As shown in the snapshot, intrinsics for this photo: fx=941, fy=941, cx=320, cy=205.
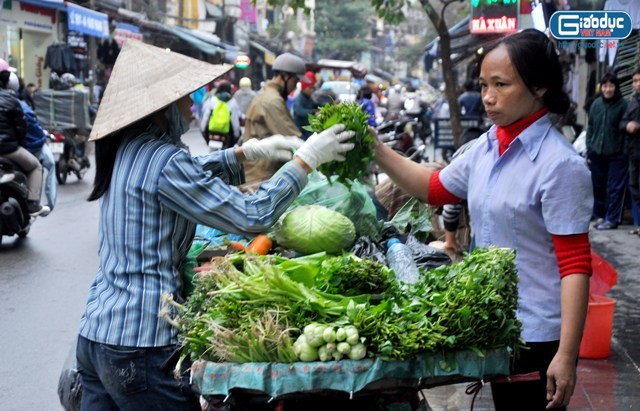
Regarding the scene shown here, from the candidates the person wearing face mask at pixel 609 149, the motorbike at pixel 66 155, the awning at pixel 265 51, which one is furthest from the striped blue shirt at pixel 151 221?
the awning at pixel 265 51

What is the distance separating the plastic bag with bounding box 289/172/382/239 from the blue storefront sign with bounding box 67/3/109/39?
76.7ft

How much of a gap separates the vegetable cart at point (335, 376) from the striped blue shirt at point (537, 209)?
375mm

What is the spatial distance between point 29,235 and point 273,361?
9753 mm

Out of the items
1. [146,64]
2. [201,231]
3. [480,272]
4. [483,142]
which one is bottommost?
[201,231]

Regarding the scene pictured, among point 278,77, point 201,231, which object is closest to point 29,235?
point 278,77

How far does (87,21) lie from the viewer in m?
27.8

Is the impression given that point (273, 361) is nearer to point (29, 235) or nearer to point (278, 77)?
point (278, 77)

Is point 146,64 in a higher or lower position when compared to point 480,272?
higher

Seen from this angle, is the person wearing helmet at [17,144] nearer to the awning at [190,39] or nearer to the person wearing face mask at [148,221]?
the person wearing face mask at [148,221]

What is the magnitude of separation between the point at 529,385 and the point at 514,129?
0.87m

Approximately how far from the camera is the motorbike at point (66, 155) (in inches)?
655

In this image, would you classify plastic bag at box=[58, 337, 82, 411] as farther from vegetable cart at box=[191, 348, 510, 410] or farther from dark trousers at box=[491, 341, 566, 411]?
dark trousers at box=[491, 341, 566, 411]

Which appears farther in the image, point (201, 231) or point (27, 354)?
point (27, 354)

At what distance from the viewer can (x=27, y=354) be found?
6699mm
